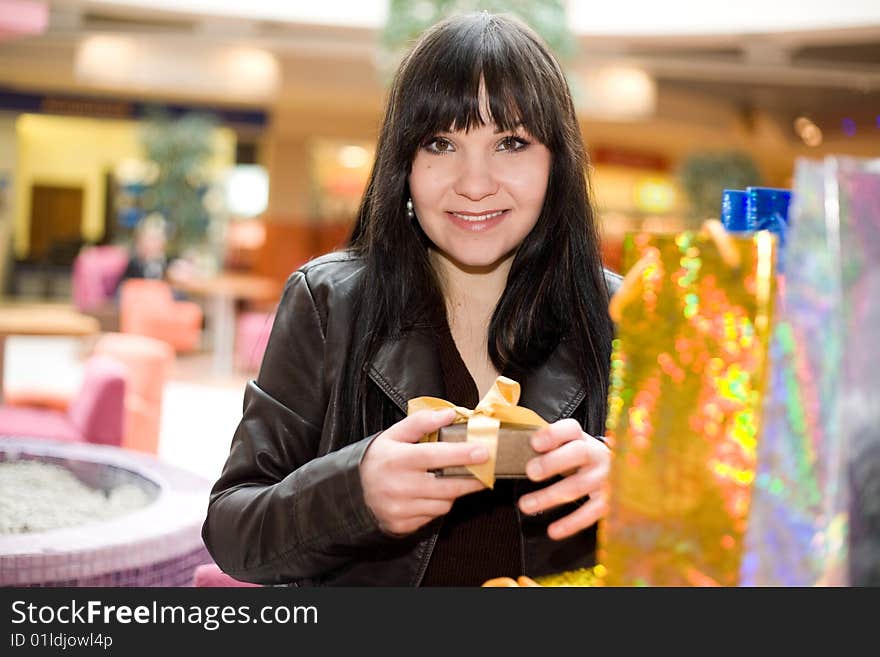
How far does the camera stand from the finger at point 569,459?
2.72 feet

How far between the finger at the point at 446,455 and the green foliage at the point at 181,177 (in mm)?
12704

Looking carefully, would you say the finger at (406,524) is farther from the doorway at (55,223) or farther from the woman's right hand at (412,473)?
the doorway at (55,223)

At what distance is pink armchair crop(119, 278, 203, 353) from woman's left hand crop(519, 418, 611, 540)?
31.1 feet

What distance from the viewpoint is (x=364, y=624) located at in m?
0.61

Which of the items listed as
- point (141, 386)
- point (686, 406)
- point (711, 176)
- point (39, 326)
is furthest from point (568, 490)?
point (711, 176)

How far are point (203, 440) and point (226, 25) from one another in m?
6.18

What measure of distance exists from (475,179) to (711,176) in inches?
500

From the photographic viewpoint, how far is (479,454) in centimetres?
81

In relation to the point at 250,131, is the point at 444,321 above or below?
below

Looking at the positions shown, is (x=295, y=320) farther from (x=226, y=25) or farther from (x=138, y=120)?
(x=138, y=120)

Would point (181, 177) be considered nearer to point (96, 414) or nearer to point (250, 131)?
point (250, 131)

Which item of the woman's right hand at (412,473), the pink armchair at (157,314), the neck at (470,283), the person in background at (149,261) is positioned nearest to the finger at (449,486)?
the woman's right hand at (412,473)

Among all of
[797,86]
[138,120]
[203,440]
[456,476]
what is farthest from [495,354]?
[138,120]

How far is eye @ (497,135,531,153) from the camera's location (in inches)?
50.3
